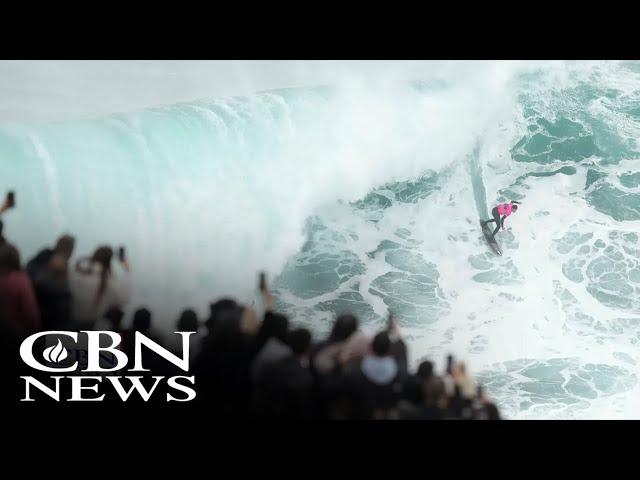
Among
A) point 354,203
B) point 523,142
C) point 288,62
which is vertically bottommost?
point 354,203

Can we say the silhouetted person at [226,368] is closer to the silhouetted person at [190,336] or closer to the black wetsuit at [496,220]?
the silhouetted person at [190,336]

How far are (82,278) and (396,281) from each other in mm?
1977

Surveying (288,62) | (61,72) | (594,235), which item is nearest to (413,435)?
(594,235)

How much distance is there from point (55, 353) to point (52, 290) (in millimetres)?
363

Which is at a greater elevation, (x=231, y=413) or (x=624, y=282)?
(x=624, y=282)

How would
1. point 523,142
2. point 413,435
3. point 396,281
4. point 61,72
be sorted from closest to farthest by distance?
point 413,435 < point 61,72 < point 396,281 < point 523,142

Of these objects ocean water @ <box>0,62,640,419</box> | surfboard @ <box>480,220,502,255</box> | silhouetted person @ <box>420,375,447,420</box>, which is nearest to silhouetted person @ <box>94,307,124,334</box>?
ocean water @ <box>0,62,640,419</box>

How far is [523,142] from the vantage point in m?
4.08

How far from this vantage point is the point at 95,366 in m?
3.22

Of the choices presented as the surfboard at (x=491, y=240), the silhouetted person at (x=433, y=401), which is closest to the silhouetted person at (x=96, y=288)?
the silhouetted person at (x=433, y=401)

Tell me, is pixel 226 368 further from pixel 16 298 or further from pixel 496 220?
pixel 496 220

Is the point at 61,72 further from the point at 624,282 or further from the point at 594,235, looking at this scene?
the point at 624,282

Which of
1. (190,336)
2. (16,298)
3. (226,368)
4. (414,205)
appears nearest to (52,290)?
(16,298)

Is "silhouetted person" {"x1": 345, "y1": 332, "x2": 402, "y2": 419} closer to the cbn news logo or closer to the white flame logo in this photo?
the cbn news logo
